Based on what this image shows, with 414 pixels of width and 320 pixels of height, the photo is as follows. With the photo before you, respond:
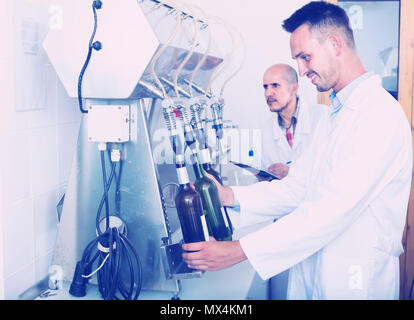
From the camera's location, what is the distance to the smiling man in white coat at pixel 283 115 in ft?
6.75

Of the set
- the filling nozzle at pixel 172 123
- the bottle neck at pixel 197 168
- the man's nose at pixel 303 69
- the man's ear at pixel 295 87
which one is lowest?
the bottle neck at pixel 197 168

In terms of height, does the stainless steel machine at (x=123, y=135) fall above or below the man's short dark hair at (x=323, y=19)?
below

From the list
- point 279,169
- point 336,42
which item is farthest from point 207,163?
point 279,169

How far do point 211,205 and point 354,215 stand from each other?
37 cm

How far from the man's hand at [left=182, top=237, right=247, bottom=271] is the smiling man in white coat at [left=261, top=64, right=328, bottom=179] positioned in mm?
1078

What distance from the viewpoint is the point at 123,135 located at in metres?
1.03

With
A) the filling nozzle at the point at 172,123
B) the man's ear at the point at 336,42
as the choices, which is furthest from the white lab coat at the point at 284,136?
the filling nozzle at the point at 172,123

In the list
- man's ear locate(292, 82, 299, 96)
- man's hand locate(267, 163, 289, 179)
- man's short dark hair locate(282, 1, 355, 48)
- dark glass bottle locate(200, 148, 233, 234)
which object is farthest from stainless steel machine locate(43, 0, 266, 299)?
man's ear locate(292, 82, 299, 96)

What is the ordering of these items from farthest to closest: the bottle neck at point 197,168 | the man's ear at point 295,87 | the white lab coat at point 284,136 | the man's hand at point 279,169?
the man's ear at point 295,87
the white lab coat at point 284,136
the man's hand at point 279,169
the bottle neck at point 197,168

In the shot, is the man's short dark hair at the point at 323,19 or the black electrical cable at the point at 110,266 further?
the man's short dark hair at the point at 323,19

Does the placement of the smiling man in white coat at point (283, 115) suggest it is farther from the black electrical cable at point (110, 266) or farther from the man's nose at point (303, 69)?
the black electrical cable at point (110, 266)

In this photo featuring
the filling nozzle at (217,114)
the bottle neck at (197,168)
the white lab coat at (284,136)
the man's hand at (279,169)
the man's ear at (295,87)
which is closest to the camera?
the bottle neck at (197,168)

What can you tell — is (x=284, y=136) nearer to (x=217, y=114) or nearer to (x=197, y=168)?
(x=217, y=114)

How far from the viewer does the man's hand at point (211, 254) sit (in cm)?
97
